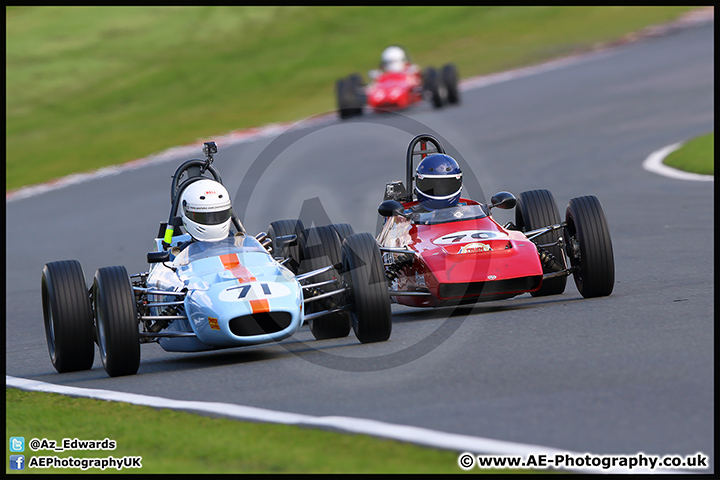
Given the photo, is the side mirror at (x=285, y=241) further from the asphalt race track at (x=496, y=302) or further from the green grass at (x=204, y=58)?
the green grass at (x=204, y=58)

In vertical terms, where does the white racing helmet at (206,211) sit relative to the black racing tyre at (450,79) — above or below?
below

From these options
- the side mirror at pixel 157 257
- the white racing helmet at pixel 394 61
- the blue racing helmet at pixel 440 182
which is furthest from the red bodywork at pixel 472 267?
the white racing helmet at pixel 394 61

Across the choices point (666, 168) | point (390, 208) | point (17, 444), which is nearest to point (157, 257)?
point (390, 208)

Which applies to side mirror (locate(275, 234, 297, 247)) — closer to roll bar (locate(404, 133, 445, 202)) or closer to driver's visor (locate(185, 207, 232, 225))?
driver's visor (locate(185, 207, 232, 225))

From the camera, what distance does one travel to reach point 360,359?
25.6 feet

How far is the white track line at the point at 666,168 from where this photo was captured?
17.1 m

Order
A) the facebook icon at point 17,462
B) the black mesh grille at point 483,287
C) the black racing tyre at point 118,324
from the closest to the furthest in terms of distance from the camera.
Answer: the facebook icon at point 17,462 < the black racing tyre at point 118,324 < the black mesh grille at point 483,287

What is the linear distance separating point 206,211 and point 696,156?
1171 centimetres

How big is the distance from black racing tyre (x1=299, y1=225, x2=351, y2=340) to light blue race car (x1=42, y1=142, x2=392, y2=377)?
0.01 meters

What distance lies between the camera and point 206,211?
909 cm

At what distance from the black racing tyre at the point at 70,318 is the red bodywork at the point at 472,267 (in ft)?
8.83

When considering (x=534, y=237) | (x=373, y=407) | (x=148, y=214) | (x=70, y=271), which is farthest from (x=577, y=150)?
(x=373, y=407)

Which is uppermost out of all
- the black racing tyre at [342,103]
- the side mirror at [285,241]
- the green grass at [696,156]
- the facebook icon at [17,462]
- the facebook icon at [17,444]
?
the black racing tyre at [342,103]

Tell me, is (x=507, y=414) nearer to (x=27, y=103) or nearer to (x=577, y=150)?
(x=577, y=150)
